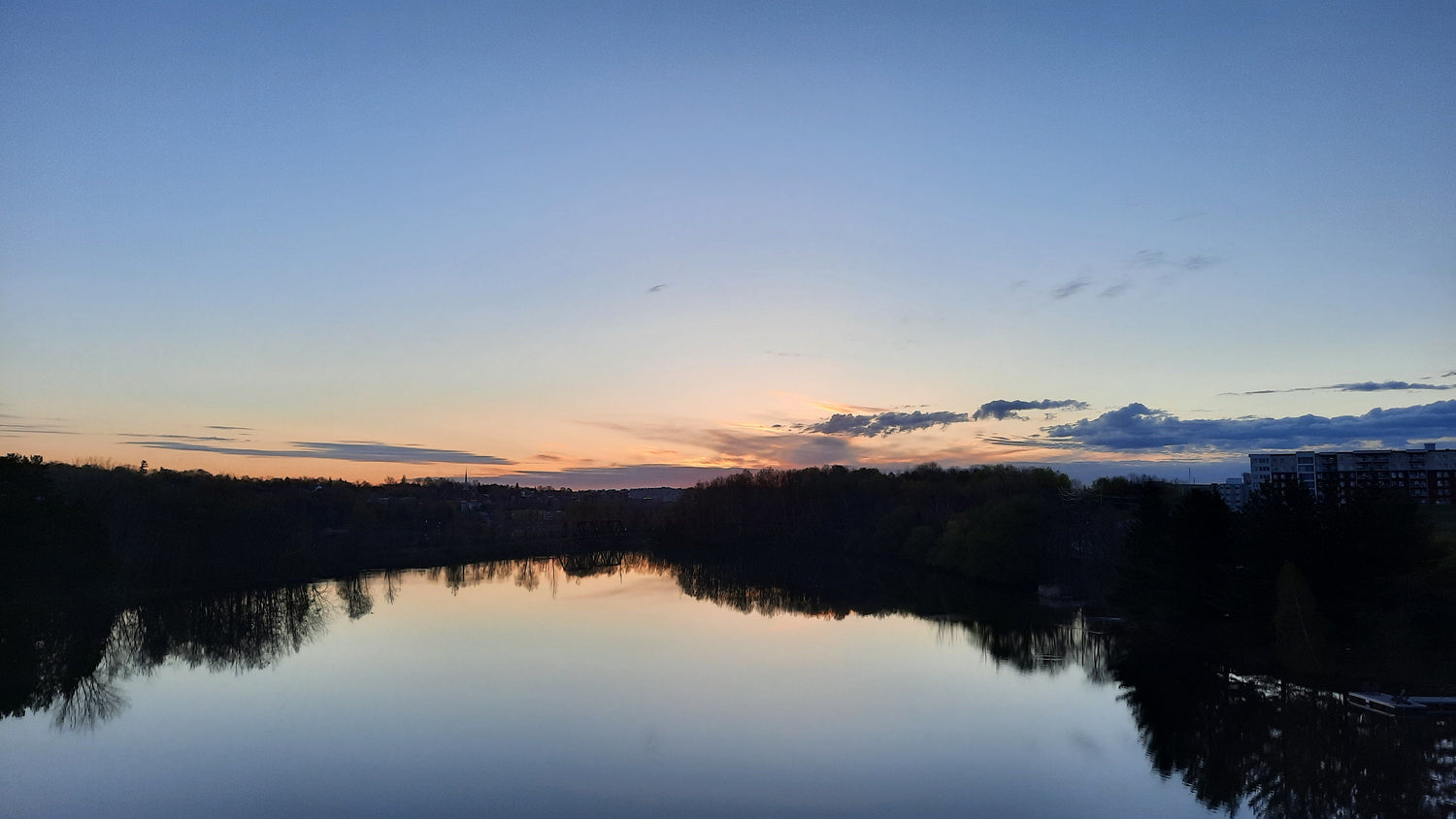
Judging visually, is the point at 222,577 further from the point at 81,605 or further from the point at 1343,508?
the point at 1343,508

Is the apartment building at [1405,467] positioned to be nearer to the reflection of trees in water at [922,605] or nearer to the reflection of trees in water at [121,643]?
the reflection of trees in water at [922,605]

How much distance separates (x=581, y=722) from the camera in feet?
58.1

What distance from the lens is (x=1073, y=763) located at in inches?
591

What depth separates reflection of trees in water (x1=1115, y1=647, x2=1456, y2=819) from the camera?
12.9m

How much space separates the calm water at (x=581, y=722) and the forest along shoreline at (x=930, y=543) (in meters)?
2.80

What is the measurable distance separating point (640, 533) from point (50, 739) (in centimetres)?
7258

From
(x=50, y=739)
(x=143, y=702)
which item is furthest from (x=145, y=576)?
(x=50, y=739)

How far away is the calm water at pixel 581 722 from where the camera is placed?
13.3 meters

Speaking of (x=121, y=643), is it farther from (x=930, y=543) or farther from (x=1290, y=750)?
(x=930, y=543)

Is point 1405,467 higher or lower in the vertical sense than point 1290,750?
higher

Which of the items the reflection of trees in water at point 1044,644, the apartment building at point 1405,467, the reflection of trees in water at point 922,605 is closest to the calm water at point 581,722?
the reflection of trees in water at point 1044,644

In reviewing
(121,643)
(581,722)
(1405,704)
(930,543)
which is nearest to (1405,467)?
(930,543)

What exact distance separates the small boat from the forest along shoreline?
1.94 metres

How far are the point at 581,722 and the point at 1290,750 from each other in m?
12.9
